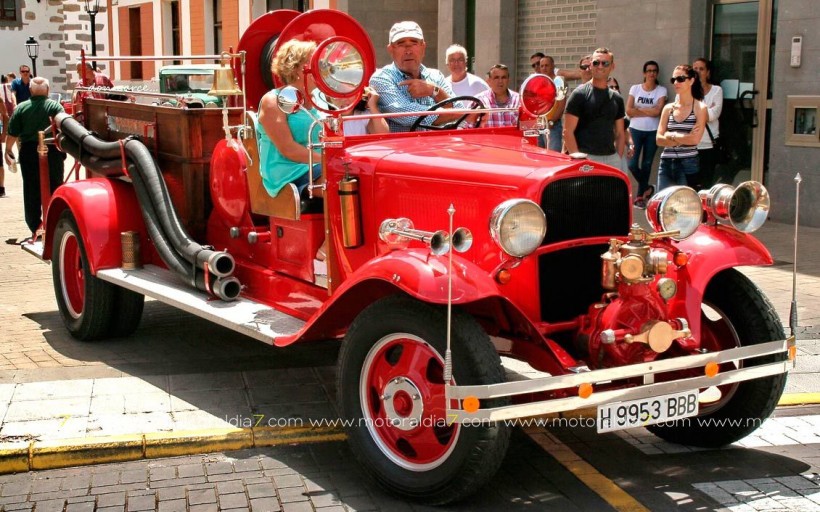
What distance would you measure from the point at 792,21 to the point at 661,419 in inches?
321

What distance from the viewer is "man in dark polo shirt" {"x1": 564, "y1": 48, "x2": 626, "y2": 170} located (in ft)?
31.5

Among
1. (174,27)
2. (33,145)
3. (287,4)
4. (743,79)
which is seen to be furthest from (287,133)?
(174,27)

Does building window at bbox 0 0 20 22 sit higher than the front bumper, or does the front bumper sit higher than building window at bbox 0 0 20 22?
building window at bbox 0 0 20 22

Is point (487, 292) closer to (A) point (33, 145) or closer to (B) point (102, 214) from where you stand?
(B) point (102, 214)

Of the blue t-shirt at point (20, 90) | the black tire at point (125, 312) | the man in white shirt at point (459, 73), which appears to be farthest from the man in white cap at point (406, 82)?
the blue t-shirt at point (20, 90)

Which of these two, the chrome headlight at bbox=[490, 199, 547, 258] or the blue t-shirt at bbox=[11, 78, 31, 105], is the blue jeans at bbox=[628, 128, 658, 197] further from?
the blue t-shirt at bbox=[11, 78, 31, 105]

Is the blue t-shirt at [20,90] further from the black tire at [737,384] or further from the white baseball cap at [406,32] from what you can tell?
the black tire at [737,384]

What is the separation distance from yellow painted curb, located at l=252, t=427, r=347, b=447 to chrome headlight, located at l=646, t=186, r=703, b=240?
1873mm

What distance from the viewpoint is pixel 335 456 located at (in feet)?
16.7

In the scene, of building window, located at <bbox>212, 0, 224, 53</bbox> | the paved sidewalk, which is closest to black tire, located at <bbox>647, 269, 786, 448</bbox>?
the paved sidewalk

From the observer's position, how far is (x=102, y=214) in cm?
686

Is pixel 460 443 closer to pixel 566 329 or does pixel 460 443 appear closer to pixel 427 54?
pixel 566 329

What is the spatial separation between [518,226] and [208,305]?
2.26 m

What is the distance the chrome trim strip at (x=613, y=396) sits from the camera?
4074 millimetres
